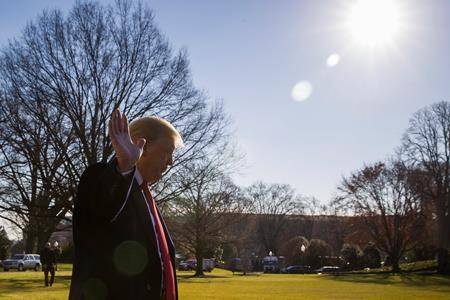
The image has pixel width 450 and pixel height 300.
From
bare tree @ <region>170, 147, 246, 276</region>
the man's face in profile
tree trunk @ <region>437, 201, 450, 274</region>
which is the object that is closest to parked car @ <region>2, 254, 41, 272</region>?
bare tree @ <region>170, 147, 246, 276</region>

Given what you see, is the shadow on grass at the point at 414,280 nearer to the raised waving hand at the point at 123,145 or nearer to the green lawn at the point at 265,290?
the green lawn at the point at 265,290

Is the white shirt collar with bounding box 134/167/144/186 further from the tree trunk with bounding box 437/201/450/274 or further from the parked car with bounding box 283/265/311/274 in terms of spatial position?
the parked car with bounding box 283/265/311/274

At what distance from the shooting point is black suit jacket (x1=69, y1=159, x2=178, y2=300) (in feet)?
7.07

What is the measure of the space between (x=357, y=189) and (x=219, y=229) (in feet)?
43.6

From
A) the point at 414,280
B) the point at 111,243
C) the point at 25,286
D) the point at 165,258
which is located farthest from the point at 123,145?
the point at 414,280

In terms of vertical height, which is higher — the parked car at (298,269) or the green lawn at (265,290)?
the parked car at (298,269)

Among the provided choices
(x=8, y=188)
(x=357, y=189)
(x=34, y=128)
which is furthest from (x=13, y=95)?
(x=357, y=189)

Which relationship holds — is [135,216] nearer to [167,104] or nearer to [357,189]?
[167,104]

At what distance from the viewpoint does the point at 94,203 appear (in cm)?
214

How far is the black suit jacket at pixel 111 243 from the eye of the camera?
2154 mm

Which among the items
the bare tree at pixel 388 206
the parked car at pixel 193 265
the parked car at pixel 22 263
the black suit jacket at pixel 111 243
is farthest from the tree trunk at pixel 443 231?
the black suit jacket at pixel 111 243

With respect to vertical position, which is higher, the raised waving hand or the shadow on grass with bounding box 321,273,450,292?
the raised waving hand

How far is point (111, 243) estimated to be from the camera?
2.26 metres

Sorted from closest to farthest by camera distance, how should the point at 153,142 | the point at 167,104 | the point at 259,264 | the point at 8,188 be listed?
the point at 153,142, the point at 167,104, the point at 8,188, the point at 259,264
